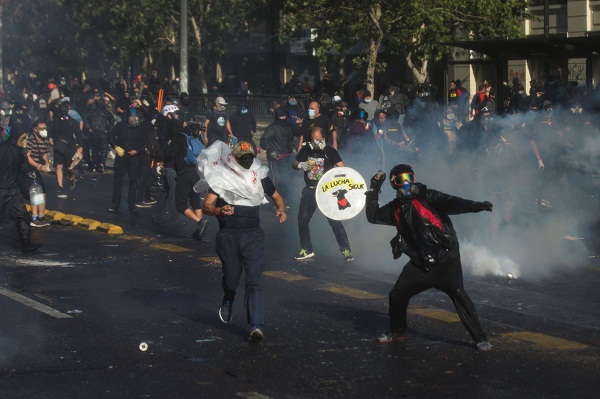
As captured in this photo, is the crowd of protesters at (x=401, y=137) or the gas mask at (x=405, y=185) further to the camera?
the crowd of protesters at (x=401, y=137)

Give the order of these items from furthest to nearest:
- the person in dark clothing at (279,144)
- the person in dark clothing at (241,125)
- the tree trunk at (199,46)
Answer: the tree trunk at (199,46) → the person in dark clothing at (241,125) → the person in dark clothing at (279,144)

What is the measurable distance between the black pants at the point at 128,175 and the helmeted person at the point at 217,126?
9.32 ft

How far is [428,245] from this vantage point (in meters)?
8.96

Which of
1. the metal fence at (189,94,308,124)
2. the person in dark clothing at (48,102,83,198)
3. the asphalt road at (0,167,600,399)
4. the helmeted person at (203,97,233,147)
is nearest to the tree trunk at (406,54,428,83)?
the metal fence at (189,94,308,124)

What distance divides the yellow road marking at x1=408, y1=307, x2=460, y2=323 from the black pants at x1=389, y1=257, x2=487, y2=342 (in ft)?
3.68

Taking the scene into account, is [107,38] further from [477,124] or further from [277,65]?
[477,124]

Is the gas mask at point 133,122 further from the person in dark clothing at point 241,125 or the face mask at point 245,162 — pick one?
the face mask at point 245,162

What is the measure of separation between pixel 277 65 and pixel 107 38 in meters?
7.00

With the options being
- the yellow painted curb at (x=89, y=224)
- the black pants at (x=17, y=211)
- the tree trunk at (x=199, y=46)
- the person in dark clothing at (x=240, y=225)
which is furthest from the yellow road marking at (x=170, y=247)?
the tree trunk at (x=199, y=46)

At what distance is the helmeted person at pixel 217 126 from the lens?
22.2 metres

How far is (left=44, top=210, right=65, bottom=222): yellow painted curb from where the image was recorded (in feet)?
57.5

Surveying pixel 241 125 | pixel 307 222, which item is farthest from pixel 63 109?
pixel 307 222

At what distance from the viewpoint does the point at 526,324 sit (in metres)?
9.96

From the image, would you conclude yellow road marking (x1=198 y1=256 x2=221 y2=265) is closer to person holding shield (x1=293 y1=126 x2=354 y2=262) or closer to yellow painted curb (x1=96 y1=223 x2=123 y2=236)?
person holding shield (x1=293 y1=126 x2=354 y2=262)
